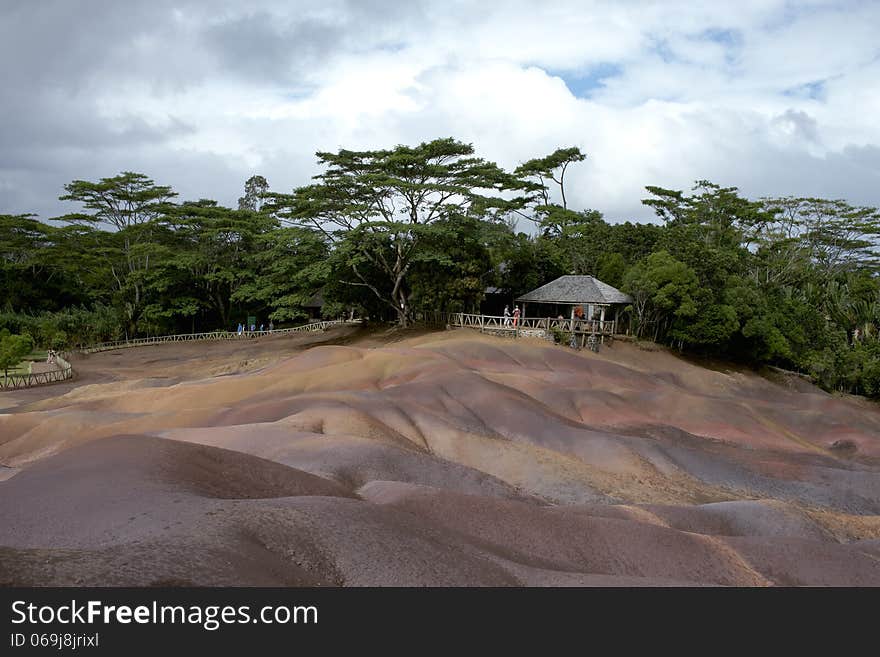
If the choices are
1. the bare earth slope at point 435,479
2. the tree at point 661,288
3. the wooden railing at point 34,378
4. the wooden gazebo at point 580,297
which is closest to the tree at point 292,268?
the bare earth slope at point 435,479

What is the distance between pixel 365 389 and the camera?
2453 cm

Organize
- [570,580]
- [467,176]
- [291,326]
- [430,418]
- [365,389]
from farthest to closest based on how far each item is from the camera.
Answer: [291,326] → [467,176] → [365,389] → [430,418] → [570,580]

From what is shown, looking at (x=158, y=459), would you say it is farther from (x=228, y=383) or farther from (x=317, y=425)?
(x=228, y=383)

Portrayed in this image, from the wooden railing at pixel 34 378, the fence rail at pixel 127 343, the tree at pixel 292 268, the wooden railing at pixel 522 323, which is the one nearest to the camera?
the wooden railing at pixel 34 378

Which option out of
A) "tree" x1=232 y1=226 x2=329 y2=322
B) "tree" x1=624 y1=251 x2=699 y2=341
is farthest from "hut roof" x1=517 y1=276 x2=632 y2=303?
"tree" x1=232 y1=226 x2=329 y2=322

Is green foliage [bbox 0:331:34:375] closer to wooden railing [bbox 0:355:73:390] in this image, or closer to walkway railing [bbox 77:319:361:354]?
wooden railing [bbox 0:355:73:390]

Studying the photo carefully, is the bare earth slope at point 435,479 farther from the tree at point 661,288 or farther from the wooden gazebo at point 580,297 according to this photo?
the wooden gazebo at point 580,297

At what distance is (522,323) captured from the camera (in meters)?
42.1

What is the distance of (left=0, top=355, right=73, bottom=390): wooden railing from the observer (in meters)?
32.3

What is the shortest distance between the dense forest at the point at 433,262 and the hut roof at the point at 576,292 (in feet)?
4.25

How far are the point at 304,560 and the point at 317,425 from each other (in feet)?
34.8

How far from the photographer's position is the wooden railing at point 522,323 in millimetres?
40281

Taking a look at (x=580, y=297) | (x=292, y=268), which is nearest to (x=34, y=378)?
(x=292, y=268)
